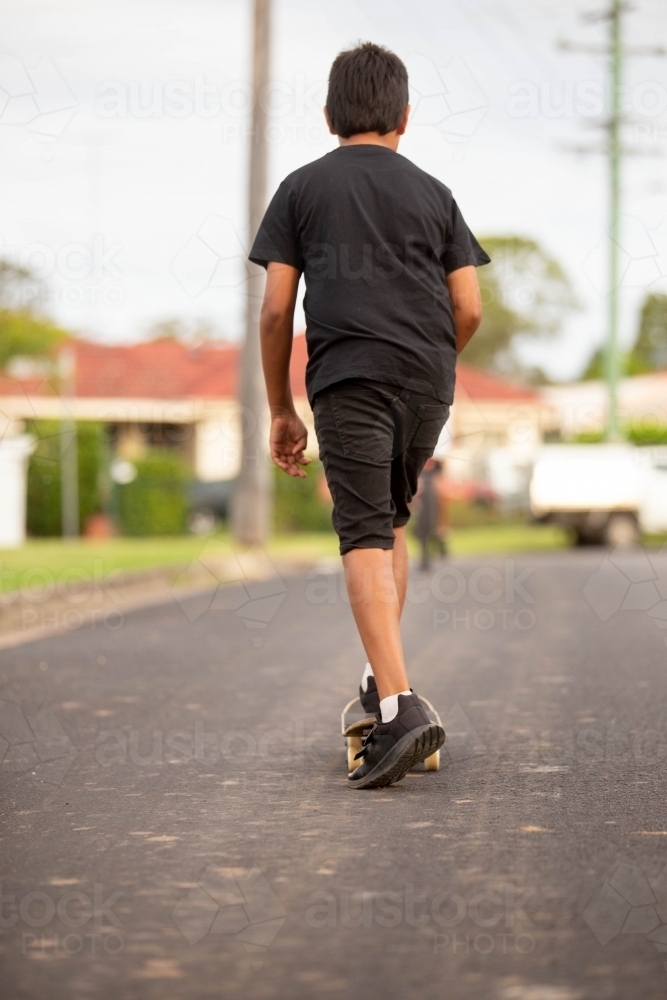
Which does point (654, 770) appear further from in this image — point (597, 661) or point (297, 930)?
point (597, 661)

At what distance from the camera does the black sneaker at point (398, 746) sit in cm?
365

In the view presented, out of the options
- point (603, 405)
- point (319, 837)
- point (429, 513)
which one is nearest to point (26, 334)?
point (603, 405)

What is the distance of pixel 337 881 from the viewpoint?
284cm

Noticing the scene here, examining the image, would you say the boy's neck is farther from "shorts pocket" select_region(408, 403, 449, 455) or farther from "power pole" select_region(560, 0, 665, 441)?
"power pole" select_region(560, 0, 665, 441)

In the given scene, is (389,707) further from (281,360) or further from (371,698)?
(281,360)

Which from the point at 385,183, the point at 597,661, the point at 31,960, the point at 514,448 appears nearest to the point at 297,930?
the point at 31,960

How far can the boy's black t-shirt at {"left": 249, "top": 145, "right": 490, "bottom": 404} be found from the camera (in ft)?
12.9

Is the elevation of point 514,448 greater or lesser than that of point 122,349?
lesser

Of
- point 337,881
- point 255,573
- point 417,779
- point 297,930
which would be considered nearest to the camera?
point 297,930

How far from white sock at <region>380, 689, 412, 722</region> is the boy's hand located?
2.46 feet

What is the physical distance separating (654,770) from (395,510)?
3.41ft

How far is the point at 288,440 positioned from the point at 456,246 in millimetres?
752

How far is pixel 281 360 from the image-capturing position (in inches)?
163

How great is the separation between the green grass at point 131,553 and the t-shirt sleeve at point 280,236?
6.37 metres
